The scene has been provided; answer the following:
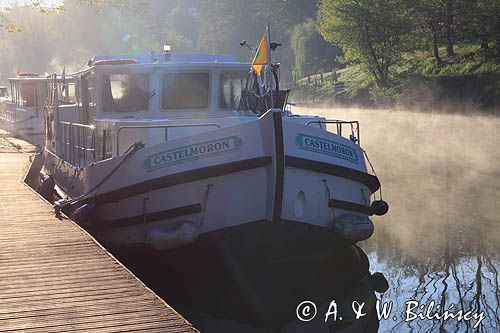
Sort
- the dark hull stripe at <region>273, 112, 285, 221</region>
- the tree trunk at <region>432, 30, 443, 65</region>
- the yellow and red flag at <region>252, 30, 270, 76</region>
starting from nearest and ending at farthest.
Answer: the dark hull stripe at <region>273, 112, 285, 221</region>, the yellow and red flag at <region>252, 30, 270, 76</region>, the tree trunk at <region>432, 30, 443, 65</region>

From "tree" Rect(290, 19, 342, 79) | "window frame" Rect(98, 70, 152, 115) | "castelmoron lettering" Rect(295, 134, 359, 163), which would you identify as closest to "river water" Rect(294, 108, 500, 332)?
"castelmoron lettering" Rect(295, 134, 359, 163)

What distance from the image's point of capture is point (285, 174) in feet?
32.8

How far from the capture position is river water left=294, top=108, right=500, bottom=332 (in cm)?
943

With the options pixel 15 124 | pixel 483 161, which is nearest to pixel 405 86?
pixel 483 161

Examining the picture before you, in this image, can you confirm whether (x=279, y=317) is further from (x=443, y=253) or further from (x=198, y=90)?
(x=198, y=90)

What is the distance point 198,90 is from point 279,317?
4.65 metres

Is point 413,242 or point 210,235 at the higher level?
point 210,235

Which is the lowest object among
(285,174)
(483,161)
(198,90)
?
(483,161)

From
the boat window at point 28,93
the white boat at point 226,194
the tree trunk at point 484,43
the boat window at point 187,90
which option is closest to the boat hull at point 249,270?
the white boat at point 226,194

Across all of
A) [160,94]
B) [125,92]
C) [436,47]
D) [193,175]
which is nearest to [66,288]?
[193,175]

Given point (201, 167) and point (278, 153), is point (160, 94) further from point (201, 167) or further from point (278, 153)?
point (278, 153)

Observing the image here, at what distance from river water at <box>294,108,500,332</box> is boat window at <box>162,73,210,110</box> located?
12.9ft

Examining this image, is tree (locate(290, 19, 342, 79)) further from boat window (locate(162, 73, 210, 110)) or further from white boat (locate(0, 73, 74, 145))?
boat window (locate(162, 73, 210, 110))

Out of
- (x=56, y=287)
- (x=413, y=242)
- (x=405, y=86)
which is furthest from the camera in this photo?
(x=405, y=86)
